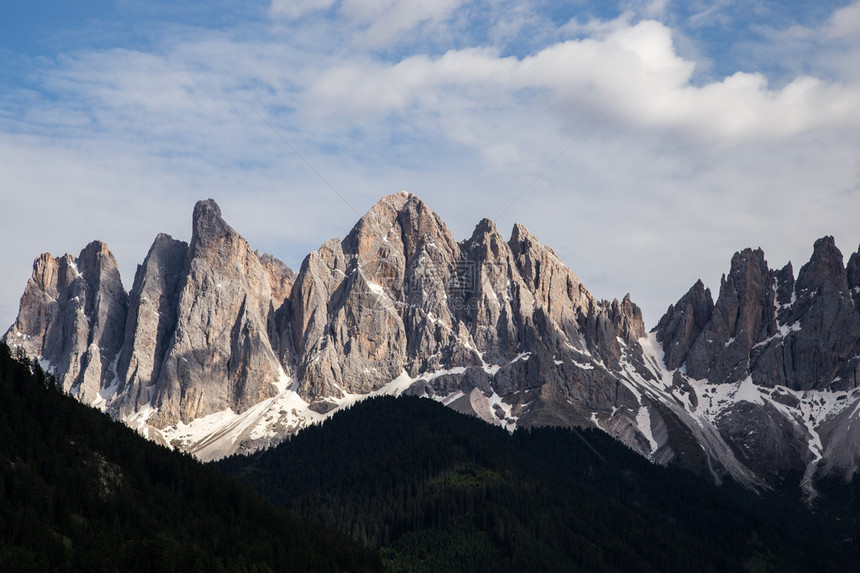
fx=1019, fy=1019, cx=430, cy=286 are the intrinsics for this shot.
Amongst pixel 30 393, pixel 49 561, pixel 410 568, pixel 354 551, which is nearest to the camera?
pixel 49 561

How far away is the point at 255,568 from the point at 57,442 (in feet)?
116

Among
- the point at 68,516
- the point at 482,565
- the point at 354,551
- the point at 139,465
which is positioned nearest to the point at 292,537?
the point at 354,551

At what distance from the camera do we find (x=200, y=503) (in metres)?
157

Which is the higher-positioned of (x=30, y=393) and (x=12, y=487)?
(x=30, y=393)

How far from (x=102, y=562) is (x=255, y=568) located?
23.5 meters

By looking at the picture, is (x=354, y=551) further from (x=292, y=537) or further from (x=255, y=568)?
(x=255, y=568)

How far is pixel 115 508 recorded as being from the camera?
141000 millimetres

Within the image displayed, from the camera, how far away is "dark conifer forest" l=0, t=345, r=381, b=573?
126 metres

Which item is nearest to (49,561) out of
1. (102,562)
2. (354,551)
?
(102,562)

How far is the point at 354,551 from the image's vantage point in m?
170

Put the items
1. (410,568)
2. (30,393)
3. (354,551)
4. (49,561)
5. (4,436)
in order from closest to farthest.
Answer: (49,561)
(4,436)
(30,393)
(354,551)
(410,568)

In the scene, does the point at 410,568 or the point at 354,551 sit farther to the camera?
the point at 410,568

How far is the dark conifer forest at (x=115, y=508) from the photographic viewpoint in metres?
126

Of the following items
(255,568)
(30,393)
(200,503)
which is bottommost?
(255,568)
